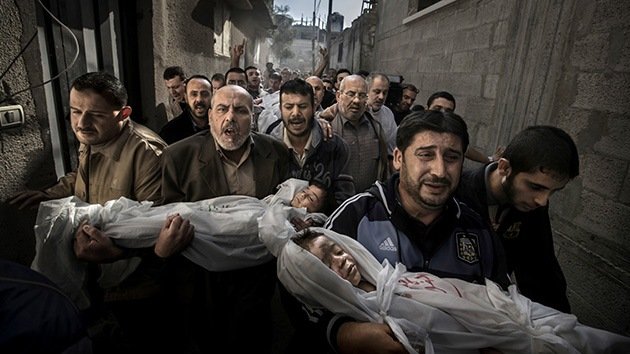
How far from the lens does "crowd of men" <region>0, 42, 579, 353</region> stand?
5.47 ft

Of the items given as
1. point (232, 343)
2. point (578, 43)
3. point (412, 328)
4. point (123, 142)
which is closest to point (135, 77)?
point (123, 142)

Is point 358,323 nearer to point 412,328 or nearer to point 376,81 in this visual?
point 412,328

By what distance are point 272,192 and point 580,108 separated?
3.03 m

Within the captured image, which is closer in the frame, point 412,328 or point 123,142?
point 412,328

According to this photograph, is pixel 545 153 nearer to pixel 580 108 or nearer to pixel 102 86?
pixel 580 108

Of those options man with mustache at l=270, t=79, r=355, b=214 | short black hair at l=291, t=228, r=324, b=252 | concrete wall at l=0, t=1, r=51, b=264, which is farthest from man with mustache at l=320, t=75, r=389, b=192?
concrete wall at l=0, t=1, r=51, b=264

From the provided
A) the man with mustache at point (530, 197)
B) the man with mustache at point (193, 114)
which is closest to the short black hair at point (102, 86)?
the man with mustache at point (193, 114)

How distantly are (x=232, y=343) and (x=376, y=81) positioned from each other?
3.66m

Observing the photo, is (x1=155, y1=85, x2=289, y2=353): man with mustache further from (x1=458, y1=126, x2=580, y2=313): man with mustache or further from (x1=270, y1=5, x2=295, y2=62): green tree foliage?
(x1=270, y1=5, x2=295, y2=62): green tree foliage

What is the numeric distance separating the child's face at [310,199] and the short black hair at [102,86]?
1363 mm

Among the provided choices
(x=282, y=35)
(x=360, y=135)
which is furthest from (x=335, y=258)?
(x=282, y=35)

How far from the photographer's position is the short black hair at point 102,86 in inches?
79.0

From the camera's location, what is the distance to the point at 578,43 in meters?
3.06

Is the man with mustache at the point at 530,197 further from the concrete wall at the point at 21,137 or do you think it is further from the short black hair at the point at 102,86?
the concrete wall at the point at 21,137
